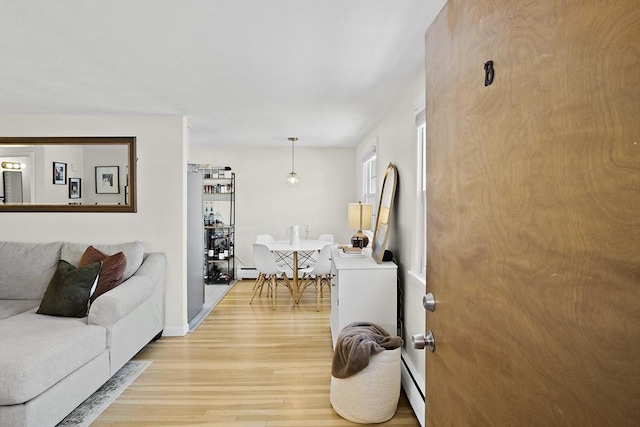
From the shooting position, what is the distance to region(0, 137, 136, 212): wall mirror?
379cm

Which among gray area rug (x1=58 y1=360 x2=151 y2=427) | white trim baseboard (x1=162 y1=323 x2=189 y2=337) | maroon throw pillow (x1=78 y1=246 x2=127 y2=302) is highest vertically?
maroon throw pillow (x1=78 y1=246 x2=127 y2=302)

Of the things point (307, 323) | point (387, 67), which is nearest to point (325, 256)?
point (307, 323)

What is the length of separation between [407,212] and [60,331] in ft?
8.52

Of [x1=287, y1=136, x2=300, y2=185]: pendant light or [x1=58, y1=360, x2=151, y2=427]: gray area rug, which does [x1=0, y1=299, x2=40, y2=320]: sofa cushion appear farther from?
[x1=287, y1=136, x2=300, y2=185]: pendant light

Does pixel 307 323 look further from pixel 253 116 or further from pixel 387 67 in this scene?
pixel 387 67

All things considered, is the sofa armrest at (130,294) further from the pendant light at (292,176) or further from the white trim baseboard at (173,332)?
the pendant light at (292,176)

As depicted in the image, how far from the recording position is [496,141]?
806mm

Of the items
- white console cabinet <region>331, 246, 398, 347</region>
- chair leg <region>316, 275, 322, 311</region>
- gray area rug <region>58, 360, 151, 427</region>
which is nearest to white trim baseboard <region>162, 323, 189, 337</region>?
gray area rug <region>58, 360, 151, 427</region>

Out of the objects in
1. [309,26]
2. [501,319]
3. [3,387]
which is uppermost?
[309,26]

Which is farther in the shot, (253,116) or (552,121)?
(253,116)

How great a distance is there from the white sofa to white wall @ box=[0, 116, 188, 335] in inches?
7.0

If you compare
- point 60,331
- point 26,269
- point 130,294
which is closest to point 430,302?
point 60,331

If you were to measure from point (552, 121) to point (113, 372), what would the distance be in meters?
3.19

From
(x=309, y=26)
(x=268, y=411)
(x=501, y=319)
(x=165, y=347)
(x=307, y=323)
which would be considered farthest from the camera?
(x=307, y=323)
